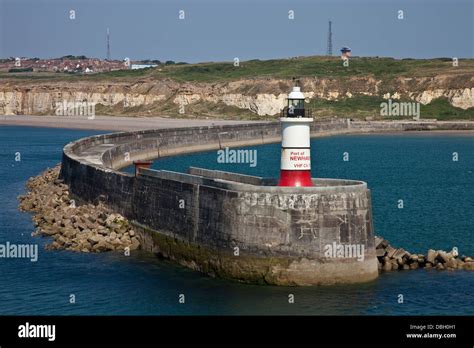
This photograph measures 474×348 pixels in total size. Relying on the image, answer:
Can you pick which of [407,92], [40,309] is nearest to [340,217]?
[40,309]

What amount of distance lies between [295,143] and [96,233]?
977 centimetres

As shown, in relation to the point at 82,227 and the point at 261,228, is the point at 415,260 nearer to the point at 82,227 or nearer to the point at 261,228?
the point at 261,228

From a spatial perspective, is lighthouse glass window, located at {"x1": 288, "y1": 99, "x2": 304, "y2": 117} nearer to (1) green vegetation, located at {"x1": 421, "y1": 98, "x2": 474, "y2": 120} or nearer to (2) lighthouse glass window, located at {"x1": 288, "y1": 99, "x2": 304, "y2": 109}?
(2) lighthouse glass window, located at {"x1": 288, "y1": 99, "x2": 304, "y2": 109}

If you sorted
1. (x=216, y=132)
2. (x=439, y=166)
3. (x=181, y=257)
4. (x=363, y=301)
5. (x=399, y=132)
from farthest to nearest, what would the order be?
(x=399, y=132) < (x=216, y=132) < (x=439, y=166) < (x=181, y=257) < (x=363, y=301)

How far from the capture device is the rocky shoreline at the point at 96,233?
29.2m

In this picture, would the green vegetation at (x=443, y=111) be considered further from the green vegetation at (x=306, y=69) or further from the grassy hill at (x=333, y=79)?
the green vegetation at (x=306, y=69)

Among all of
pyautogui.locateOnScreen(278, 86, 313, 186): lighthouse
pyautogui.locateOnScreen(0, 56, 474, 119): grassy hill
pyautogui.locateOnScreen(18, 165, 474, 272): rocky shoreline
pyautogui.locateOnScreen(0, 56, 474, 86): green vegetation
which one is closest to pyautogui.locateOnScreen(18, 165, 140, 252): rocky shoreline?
pyautogui.locateOnScreen(18, 165, 474, 272): rocky shoreline

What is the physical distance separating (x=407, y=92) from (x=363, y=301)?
102m

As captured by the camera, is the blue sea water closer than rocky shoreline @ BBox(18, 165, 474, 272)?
Yes

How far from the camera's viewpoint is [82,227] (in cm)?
3444

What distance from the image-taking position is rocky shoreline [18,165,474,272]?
95.8ft

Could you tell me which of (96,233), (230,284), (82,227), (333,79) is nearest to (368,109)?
(333,79)
